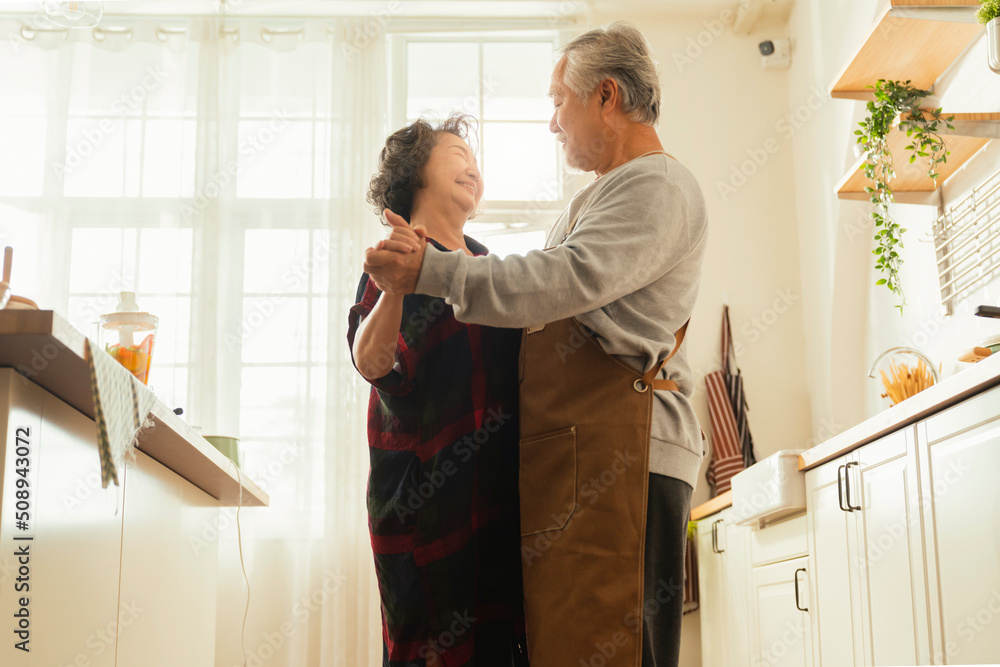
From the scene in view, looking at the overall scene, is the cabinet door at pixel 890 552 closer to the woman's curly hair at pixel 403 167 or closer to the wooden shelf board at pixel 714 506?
the wooden shelf board at pixel 714 506

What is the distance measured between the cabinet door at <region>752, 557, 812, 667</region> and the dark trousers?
166cm

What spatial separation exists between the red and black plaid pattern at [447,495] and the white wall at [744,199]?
10.1 ft

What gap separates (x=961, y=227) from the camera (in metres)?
2.94

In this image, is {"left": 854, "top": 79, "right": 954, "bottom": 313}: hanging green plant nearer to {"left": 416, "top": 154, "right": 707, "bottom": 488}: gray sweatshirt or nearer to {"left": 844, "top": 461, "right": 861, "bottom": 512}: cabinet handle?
{"left": 844, "top": 461, "right": 861, "bottom": 512}: cabinet handle

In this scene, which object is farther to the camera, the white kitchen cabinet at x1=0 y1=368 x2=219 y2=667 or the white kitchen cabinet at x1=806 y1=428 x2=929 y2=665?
the white kitchen cabinet at x1=806 y1=428 x2=929 y2=665

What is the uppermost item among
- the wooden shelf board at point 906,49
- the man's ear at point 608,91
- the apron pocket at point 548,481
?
the wooden shelf board at point 906,49

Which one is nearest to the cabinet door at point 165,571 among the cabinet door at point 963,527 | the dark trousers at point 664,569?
the dark trousers at point 664,569

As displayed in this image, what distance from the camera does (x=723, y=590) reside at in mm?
3486

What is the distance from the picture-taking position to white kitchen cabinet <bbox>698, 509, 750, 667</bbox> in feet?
10.6

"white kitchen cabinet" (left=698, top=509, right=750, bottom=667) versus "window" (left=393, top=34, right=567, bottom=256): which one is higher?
"window" (left=393, top=34, right=567, bottom=256)

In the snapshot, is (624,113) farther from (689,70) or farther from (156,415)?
(689,70)

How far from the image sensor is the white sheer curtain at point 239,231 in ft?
13.6

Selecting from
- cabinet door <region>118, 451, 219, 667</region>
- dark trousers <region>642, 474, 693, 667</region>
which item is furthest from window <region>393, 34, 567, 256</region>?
dark trousers <region>642, 474, 693, 667</region>

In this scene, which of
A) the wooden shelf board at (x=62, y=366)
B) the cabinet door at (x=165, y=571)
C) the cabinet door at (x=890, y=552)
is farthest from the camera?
the cabinet door at (x=890, y=552)
